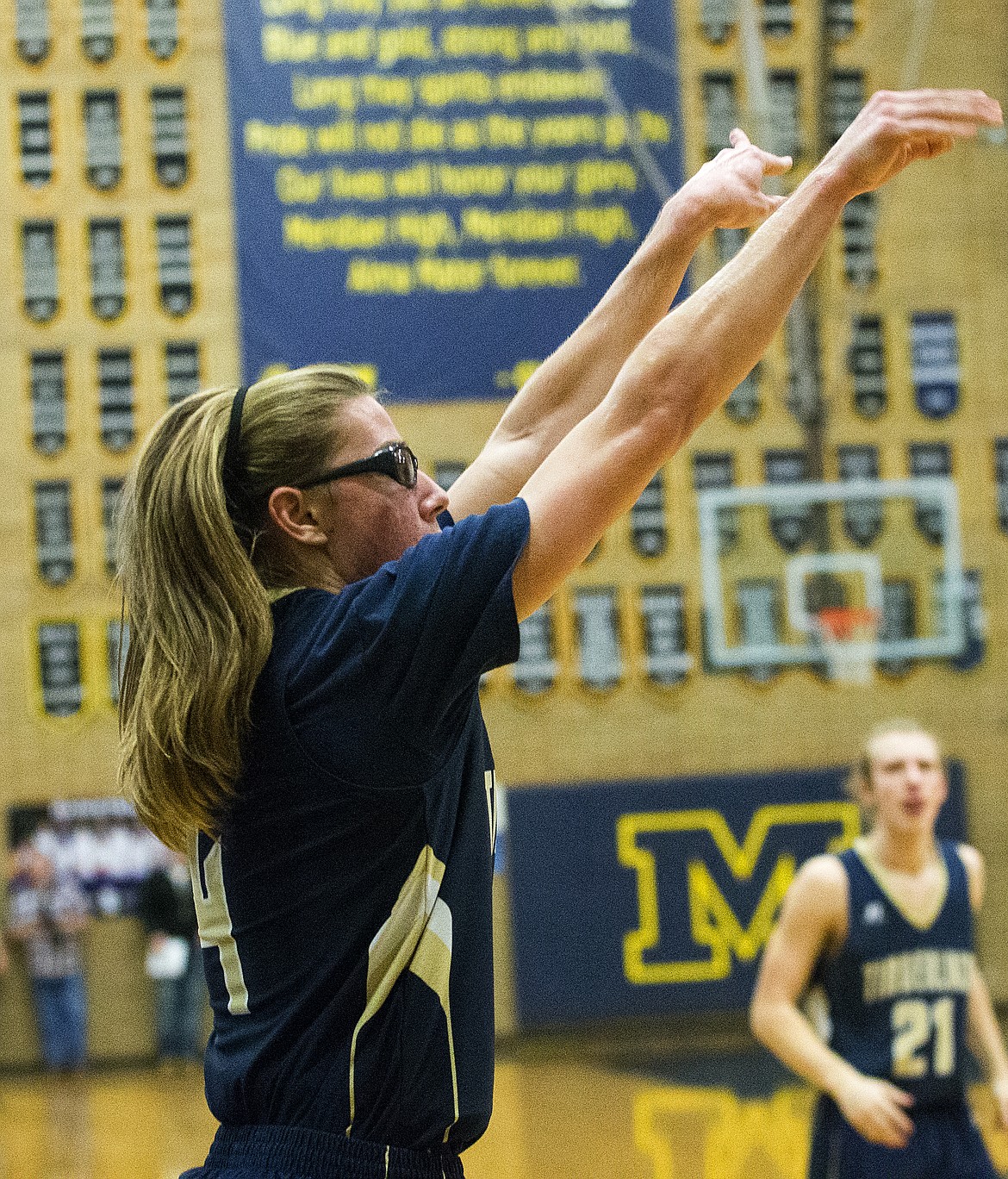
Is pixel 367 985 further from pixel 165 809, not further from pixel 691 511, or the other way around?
pixel 691 511

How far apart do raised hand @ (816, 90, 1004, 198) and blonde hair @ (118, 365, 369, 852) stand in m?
0.56

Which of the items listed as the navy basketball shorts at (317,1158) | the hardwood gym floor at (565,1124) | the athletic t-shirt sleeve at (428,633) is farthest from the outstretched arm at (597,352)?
the hardwood gym floor at (565,1124)

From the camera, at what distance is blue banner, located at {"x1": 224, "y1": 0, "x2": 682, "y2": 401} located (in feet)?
43.9

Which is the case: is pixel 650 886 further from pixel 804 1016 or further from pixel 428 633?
pixel 428 633

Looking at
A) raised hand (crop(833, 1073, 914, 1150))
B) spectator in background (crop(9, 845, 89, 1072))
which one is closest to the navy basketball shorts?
raised hand (crop(833, 1073, 914, 1150))

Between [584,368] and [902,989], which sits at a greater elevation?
[584,368]

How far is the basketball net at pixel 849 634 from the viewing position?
1359cm

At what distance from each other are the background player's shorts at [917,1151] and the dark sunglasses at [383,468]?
2.49m

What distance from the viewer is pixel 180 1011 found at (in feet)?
42.9

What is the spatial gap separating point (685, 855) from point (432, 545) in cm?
1211

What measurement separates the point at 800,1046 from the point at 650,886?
31.8 ft

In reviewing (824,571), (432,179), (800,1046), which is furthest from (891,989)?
(432,179)

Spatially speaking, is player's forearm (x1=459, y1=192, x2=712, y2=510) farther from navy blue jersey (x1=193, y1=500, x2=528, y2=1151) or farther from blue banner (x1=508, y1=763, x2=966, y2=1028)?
blue banner (x1=508, y1=763, x2=966, y2=1028)

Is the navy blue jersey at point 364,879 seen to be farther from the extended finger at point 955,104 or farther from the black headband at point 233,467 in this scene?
the extended finger at point 955,104
